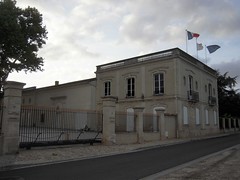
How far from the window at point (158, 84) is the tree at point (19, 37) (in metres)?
12.6

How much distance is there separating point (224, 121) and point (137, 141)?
27050mm

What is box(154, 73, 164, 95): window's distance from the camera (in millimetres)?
31156

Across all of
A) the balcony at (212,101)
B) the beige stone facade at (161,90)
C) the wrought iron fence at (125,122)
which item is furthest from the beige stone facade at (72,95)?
the wrought iron fence at (125,122)

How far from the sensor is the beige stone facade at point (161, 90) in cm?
3011

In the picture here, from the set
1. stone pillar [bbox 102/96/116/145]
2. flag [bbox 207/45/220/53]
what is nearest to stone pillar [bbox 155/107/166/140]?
stone pillar [bbox 102/96/116/145]

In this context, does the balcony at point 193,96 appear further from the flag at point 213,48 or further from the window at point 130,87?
the flag at point 213,48

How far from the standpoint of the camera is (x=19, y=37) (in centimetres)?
2795

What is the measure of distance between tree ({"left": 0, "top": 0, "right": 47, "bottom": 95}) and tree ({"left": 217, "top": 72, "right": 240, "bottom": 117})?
33.6 meters

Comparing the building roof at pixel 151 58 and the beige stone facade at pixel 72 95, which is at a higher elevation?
the building roof at pixel 151 58

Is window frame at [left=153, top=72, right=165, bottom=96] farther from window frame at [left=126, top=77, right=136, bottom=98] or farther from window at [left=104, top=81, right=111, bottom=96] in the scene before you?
window at [left=104, top=81, right=111, bottom=96]

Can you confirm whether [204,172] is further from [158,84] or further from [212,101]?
[212,101]

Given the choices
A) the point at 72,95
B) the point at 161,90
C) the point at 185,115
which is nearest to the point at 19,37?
the point at 72,95

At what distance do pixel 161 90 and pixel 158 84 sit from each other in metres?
0.75

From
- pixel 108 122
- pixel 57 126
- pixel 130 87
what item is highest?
pixel 130 87
